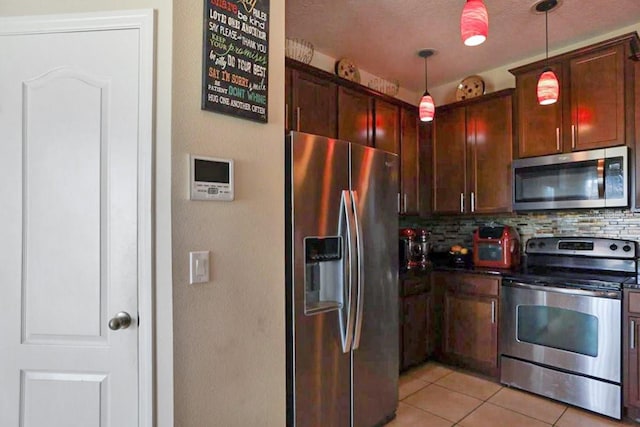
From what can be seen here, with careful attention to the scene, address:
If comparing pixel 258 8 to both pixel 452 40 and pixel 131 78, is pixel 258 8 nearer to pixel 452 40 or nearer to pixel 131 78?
pixel 131 78

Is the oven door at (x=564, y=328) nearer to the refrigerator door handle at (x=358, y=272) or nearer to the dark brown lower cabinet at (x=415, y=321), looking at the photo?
the dark brown lower cabinet at (x=415, y=321)

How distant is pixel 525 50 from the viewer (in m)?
3.01

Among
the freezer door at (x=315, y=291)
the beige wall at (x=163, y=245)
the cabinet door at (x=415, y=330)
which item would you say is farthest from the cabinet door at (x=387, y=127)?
the beige wall at (x=163, y=245)

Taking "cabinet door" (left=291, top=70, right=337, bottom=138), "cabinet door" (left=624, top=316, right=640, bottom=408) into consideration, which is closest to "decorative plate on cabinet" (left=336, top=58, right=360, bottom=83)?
"cabinet door" (left=291, top=70, right=337, bottom=138)

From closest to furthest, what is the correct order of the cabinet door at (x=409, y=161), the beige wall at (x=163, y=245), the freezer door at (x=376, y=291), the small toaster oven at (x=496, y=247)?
the beige wall at (x=163, y=245), the freezer door at (x=376, y=291), the small toaster oven at (x=496, y=247), the cabinet door at (x=409, y=161)

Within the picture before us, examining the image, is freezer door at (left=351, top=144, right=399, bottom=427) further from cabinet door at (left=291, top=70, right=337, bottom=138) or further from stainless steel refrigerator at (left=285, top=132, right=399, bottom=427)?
cabinet door at (left=291, top=70, right=337, bottom=138)

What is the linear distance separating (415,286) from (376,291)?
94cm

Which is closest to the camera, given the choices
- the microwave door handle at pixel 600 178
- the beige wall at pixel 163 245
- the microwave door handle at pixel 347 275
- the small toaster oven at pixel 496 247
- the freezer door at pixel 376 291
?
the beige wall at pixel 163 245

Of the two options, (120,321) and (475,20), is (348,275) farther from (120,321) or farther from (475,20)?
(475,20)

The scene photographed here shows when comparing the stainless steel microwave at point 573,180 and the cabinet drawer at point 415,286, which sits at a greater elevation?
the stainless steel microwave at point 573,180

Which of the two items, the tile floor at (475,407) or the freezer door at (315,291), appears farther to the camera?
the tile floor at (475,407)

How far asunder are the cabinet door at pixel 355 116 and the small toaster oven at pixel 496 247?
1.33 meters

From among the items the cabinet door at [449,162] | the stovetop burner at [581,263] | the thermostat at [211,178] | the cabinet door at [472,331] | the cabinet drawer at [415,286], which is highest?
the cabinet door at [449,162]

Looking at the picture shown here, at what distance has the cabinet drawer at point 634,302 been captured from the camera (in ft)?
7.19
